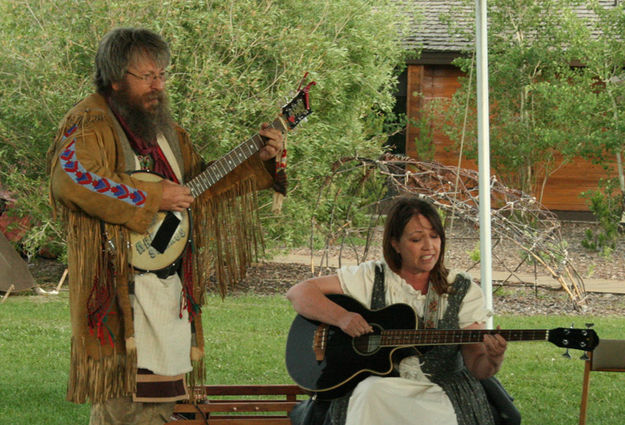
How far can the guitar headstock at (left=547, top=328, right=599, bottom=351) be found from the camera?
346 centimetres

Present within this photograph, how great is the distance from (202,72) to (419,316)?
6260mm

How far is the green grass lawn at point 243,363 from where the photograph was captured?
5.64m

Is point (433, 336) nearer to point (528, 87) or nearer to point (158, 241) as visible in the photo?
point (158, 241)

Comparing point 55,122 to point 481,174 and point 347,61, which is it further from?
point 481,174

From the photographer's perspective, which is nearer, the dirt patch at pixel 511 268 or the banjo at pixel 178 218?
the banjo at pixel 178 218

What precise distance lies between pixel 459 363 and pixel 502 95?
456 inches

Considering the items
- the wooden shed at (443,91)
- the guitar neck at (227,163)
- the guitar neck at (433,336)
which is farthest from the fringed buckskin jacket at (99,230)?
the wooden shed at (443,91)

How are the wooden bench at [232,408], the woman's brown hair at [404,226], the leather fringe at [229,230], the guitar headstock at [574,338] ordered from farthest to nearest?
the wooden bench at [232,408] → the leather fringe at [229,230] → the woman's brown hair at [404,226] → the guitar headstock at [574,338]

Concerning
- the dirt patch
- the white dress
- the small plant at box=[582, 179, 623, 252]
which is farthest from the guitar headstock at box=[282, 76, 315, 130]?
the small plant at box=[582, 179, 623, 252]

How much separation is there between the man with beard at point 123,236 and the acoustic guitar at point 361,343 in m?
0.47

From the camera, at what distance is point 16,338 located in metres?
7.70

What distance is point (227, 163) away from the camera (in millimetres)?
3670

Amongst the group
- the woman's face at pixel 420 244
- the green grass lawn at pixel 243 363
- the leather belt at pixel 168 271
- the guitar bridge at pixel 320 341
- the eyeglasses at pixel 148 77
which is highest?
the eyeglasses at pixel 148 77

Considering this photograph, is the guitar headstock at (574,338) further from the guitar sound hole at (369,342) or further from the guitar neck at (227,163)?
the guitar neck at (227,163)
